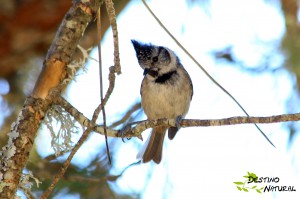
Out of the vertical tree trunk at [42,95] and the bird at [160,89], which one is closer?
the vertical tree trunk at [42,95]

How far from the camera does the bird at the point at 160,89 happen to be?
3670 millimetres

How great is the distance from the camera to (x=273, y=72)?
9.87ft

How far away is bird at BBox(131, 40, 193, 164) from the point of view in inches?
144

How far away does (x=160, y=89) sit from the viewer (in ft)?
12.0

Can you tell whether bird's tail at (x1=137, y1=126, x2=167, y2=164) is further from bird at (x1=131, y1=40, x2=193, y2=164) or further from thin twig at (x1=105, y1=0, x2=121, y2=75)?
thin twig at (x1=105, y1=0, x2=121, y2=75)

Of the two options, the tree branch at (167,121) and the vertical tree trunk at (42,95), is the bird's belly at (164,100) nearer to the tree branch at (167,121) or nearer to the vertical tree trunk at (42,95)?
the tree branch at (167,121)

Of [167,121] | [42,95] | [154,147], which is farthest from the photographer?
[154,147]

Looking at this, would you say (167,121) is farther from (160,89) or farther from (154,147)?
(154,147)

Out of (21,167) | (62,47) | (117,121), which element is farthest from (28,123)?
(117,121)

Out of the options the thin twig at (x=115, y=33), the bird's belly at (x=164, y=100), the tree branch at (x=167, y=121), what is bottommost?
the tree branch at (x=167, y=121)

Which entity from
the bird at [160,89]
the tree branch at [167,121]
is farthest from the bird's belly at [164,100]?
the tree branch at [167,121]

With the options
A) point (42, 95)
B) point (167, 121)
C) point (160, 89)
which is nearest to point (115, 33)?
point (42, 95)

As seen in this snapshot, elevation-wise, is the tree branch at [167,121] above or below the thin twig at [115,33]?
below

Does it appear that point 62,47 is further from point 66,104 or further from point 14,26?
point 14,26
